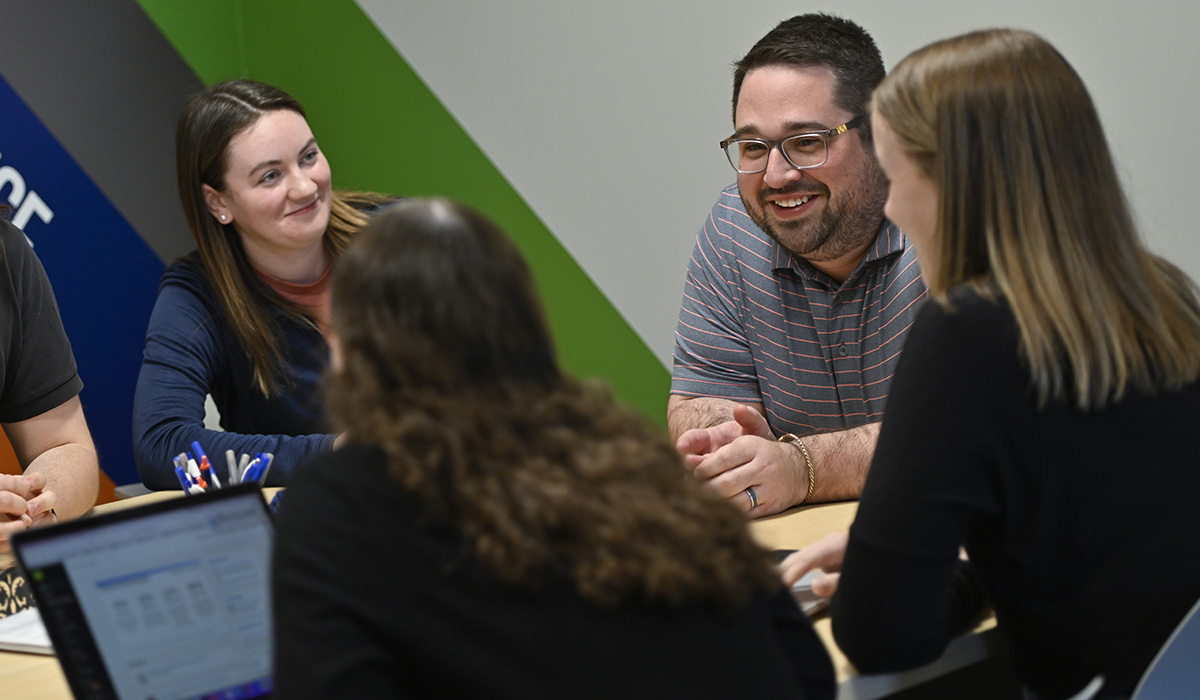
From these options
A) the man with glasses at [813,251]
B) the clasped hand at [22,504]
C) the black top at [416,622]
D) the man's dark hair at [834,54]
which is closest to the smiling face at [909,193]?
the black top at [416,622]

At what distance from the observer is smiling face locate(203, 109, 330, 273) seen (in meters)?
2.44

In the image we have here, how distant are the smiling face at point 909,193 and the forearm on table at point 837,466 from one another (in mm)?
585

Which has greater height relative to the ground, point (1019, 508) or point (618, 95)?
point (618, 95)

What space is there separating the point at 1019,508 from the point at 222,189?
192 centimetres

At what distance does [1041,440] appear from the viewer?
112 cm

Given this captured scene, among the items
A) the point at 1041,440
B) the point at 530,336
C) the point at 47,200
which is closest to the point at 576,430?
the point at 530,336

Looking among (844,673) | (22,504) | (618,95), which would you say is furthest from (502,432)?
(618,95)

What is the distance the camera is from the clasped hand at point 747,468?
1.73m

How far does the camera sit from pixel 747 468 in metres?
Answer: 1.74

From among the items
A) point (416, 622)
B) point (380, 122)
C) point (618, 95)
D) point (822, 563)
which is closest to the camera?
point (416, 622)

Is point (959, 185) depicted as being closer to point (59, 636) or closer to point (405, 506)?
point (405, 506)

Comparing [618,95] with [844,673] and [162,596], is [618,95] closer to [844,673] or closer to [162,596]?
[844,673]

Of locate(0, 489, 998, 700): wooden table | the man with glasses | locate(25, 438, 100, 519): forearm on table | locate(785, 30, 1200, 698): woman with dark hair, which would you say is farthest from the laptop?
the man with glasses

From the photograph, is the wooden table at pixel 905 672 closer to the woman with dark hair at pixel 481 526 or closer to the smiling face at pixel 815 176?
the woman with dark hair at pixel 481 526
